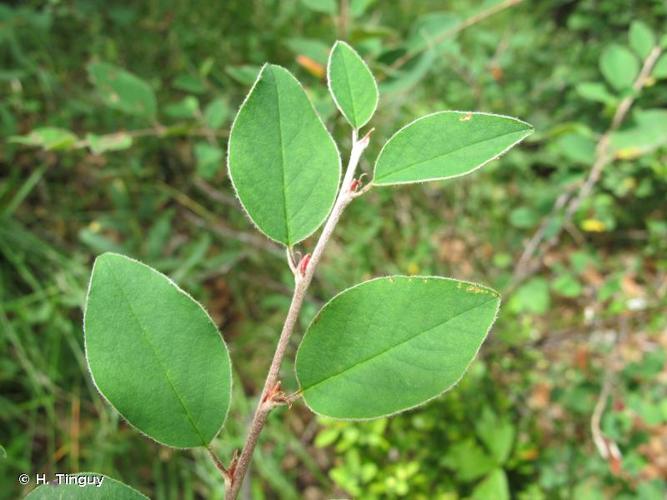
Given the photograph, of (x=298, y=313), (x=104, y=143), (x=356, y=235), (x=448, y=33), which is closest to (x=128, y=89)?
(x=104, y=143)

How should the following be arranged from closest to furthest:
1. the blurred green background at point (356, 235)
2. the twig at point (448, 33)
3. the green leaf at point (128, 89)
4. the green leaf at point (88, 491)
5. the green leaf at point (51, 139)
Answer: the green leaf at point (88, 491), the green leaf at point (51, 139), the twig at point (448, 33), the green leaf at point (128, 89), the blurred green background at point (356, 235)

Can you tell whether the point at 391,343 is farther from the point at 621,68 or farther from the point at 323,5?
the point at 621,68

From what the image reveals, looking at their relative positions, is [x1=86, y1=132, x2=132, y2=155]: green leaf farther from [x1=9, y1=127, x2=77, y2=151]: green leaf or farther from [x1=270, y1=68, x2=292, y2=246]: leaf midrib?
[x1=270, y1=68, x2=292, y2=246]: leaf midrib

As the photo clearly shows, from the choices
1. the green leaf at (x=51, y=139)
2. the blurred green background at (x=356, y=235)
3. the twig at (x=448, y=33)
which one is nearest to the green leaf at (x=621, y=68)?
the blurred green background at (x=356, y=235)

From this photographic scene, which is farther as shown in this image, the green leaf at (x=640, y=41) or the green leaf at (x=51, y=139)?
the green leaf at (x=640, y=41)

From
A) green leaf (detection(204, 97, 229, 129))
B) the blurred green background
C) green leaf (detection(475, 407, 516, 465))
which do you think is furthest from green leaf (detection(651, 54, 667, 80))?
green leaf (detection(204, 97, 229, 129))

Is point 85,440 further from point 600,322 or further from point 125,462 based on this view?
point 600,322

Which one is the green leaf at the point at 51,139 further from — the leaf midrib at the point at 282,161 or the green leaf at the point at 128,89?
the leaf midrib at the point at 282,161
